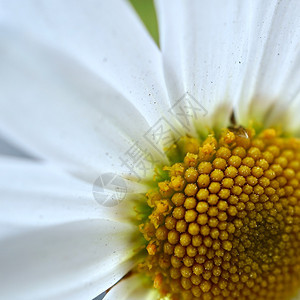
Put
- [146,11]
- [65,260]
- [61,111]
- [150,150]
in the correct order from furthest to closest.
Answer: [146,11], [150,150], [65,260], [61,111]

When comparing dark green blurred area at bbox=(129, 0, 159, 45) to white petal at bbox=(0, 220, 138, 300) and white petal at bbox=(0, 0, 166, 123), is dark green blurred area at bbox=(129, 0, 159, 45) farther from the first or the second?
white petal at bbox=(0, 220, 138, 300)

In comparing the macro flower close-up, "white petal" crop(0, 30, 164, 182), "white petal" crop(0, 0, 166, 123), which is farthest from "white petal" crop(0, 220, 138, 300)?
"white petal" crop(0, 0, 166, 123)

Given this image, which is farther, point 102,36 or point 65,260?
point 65,260

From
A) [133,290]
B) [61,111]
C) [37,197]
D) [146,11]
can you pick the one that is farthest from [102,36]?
[133,290]

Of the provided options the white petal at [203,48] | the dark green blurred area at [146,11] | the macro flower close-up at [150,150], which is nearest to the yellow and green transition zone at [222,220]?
the macro flower close-up at [150,150]

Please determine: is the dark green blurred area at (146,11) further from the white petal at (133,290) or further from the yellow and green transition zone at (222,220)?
the white petal at (133,290)

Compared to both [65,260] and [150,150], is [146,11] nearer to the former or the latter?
[150,150]
